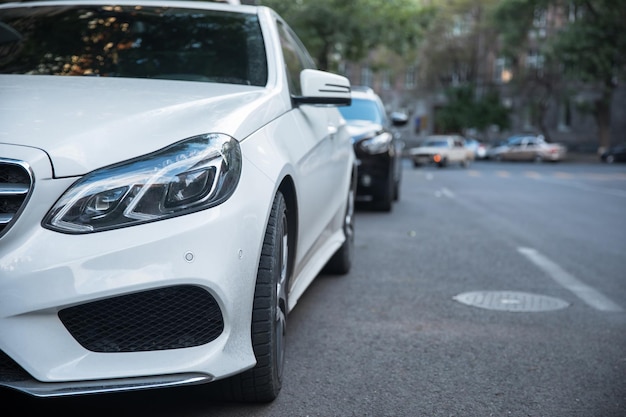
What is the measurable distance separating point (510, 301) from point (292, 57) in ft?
6.80

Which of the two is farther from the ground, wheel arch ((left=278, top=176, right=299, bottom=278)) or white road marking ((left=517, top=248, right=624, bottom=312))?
wheel arch ((left=278, top=176, right=299, bottom=278))

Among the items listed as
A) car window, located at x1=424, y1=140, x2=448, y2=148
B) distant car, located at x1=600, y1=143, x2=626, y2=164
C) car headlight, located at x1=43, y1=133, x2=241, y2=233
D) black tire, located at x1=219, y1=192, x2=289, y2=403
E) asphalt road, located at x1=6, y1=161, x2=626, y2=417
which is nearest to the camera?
car headlight, located at x1=43, y1=133, x2=241, y2=233

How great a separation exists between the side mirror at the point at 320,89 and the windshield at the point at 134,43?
0.65 ft

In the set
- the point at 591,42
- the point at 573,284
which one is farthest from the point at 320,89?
the point at 591,42

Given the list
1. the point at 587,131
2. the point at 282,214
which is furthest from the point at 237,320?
the point at 587,131

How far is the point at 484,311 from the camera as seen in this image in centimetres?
523

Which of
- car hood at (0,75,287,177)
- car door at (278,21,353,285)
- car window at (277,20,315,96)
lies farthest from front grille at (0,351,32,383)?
car window at (277,20,315,96)

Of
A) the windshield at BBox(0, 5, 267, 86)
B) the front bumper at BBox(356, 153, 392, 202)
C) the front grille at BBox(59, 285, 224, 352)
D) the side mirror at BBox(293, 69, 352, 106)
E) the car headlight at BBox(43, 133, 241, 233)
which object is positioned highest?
the windshield at BBox(0, 5, 267, 86)

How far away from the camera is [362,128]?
1142 centimetres

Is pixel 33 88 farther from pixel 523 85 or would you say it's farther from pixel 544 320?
pixel 523 85

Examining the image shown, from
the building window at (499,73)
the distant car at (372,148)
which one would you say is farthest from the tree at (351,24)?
the building window at (499,73)

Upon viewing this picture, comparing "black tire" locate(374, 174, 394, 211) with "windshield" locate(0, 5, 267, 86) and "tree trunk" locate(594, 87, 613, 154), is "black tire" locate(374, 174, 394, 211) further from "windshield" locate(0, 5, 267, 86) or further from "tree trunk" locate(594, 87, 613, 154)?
"tree trunk" locate(594, 87, 613, 154)

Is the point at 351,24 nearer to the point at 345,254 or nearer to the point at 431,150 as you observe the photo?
the point at 431,150

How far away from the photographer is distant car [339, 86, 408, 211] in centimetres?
1116
